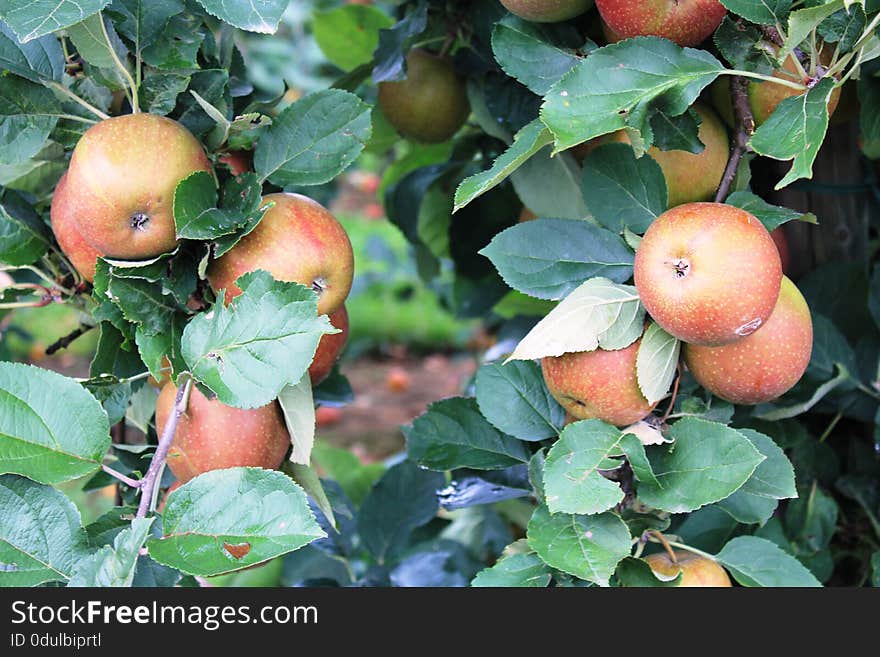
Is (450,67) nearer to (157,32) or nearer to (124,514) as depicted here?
(157,32)

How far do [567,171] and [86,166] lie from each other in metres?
0.52

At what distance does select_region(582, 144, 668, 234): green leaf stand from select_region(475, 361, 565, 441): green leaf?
178mm

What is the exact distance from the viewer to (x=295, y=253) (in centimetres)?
79

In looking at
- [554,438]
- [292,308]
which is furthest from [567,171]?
Answer: [292,308]

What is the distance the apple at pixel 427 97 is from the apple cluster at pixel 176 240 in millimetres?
417

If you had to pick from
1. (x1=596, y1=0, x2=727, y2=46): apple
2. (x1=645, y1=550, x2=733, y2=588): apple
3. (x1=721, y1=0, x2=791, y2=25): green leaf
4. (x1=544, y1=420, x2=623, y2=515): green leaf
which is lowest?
(x1=645, y1=550, x2=733, y2=588): apple

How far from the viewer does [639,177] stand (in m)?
0.84

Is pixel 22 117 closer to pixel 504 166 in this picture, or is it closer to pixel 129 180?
pixel 129 180

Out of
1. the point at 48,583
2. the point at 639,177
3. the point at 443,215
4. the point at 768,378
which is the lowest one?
the point at 443,215

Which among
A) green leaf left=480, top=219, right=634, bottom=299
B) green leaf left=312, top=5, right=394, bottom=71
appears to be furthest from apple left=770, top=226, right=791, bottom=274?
green leaf left=312, top=5, right=394, bottom=71

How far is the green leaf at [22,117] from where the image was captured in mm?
807

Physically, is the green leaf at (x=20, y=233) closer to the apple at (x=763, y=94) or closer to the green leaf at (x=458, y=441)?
the green leaf at (x=458, y=441)

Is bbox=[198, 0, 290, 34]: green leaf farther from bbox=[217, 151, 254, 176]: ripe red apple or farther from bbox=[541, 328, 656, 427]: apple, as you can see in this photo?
bbox=[541, 328, 656, 427]: apple

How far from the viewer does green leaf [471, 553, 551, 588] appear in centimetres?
80
